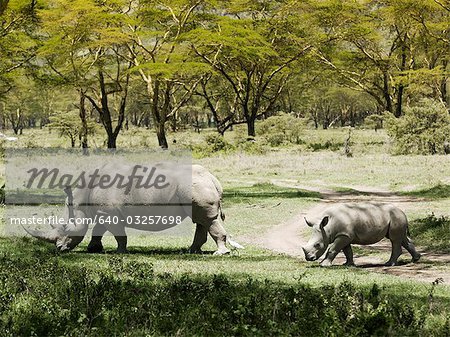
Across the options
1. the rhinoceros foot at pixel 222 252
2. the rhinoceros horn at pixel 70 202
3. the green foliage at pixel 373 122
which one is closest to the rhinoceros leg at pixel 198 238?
the rhinoceros foot at pixel 222 252

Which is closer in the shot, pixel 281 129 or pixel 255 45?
pixel 255 45

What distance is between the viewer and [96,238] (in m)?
11.3

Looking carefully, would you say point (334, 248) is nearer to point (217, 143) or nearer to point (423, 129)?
point (423, 129)

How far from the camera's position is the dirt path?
34.0 feet

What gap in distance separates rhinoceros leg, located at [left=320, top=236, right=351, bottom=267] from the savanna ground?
0.92 feet

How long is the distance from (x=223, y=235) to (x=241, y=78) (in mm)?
39030

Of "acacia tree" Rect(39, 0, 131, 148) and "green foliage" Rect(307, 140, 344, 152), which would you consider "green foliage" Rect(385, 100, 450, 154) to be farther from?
"acacia tree" Rect(39, 0, 131, 148)

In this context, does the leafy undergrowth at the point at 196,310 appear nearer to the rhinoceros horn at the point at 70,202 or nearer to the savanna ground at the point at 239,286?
the savanna ground at the point at 239,286

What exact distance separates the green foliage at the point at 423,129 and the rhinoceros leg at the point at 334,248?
25057mm

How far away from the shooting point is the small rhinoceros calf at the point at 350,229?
10648 millimetres

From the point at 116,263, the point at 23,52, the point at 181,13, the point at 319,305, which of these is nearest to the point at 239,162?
the point at 181,13

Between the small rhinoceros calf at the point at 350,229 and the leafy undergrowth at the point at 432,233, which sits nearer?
the small rhinoceros calf at the point at 350,229

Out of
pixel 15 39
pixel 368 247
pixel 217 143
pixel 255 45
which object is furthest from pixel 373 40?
pixel 368 247

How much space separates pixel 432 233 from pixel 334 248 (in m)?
4.41
